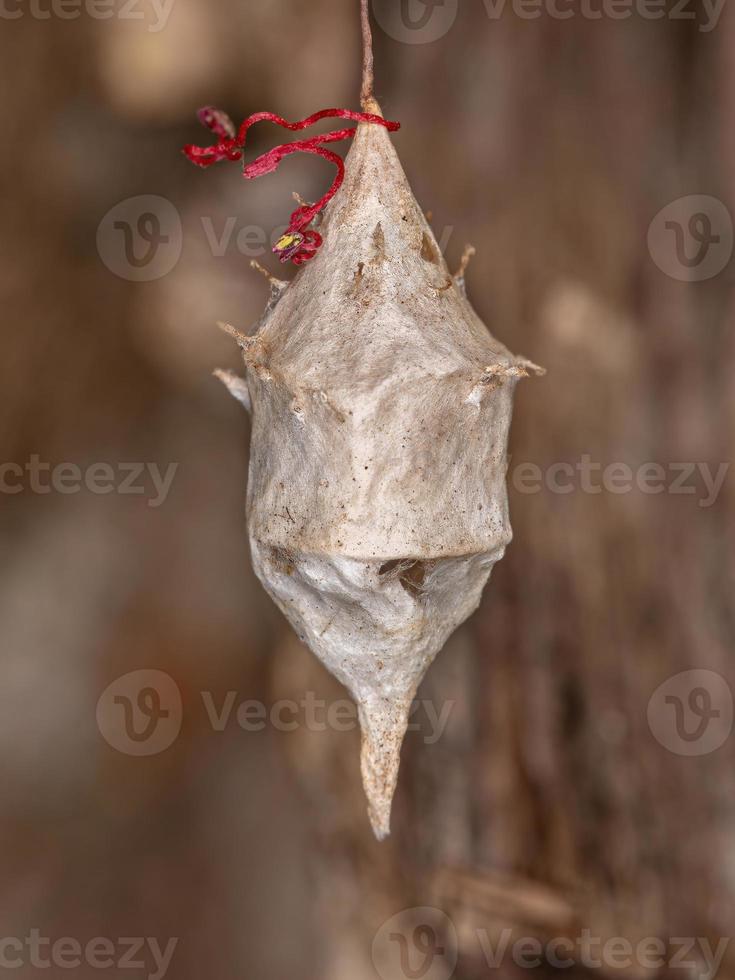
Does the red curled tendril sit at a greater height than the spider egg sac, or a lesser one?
greater

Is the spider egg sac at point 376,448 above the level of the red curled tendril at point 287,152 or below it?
below

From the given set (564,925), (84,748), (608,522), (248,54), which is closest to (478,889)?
(564,925)

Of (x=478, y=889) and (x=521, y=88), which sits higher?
(x=521, y=88)

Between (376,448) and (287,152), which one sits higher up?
(287,152)

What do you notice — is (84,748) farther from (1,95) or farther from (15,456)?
(1,95)
